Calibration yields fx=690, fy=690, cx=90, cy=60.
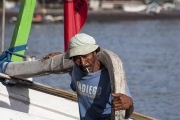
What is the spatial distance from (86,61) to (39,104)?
2.68 metres

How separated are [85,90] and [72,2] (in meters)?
3.74

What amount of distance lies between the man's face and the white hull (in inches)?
95.7

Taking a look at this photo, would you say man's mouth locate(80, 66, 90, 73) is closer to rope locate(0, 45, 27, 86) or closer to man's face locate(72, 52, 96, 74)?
man's face locate(72, 52, 96, 74)

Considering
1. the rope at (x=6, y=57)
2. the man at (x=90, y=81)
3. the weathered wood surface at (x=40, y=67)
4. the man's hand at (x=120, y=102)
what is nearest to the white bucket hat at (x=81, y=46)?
the man at (x=90, y=81)

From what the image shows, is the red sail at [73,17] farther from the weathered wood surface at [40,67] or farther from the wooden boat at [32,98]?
the weathered wood surface at [40,67]

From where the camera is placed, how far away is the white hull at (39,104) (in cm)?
793

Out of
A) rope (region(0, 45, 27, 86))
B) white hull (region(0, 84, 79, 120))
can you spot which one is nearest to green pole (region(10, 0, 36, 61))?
rope (region(0, 45, 27, 86))

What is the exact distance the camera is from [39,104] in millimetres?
8039

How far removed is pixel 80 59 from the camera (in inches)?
215

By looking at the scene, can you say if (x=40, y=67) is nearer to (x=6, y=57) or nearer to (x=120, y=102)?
(x=6, y=57)

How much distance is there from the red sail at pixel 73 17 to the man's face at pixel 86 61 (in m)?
3.40

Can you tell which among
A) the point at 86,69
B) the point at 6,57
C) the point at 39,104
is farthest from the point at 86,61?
the point at 6,57

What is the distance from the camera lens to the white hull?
26.0ft

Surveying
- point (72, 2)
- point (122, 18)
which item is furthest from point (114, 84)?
point (122, 18)
